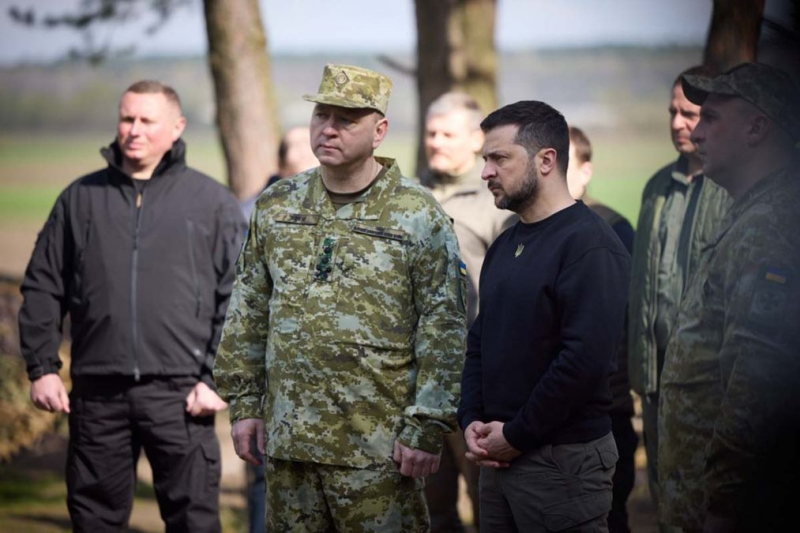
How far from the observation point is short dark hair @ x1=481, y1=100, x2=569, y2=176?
11.5ft

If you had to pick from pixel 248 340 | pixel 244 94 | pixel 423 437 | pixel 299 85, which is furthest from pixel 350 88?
pixel 299 85

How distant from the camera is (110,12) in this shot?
11.0m

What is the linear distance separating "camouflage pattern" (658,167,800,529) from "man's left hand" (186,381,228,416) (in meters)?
2.32

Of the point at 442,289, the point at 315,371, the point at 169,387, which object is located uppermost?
the point at 442,289

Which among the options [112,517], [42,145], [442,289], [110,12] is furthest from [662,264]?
[42,145]

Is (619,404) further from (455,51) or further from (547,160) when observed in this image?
(455,51)

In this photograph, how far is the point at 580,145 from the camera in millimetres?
5156

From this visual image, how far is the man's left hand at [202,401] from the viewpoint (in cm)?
489

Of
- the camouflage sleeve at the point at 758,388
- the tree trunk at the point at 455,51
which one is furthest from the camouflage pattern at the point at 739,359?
the tree trunk at the point at 455,51

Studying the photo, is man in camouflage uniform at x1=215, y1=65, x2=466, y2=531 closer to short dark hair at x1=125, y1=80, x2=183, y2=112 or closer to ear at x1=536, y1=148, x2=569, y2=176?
ear at x1=536, y1=148, x2=569, y2=176

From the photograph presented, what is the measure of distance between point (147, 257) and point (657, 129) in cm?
1154

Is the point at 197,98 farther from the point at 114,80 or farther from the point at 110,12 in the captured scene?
the point at 110,12

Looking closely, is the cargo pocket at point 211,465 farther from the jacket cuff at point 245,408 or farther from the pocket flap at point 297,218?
the pocket flap at point 297,218

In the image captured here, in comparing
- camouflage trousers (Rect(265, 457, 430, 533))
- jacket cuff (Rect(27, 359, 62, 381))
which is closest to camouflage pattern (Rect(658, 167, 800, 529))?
camouflage trousers (Rect(265, 457, 430, 533))
